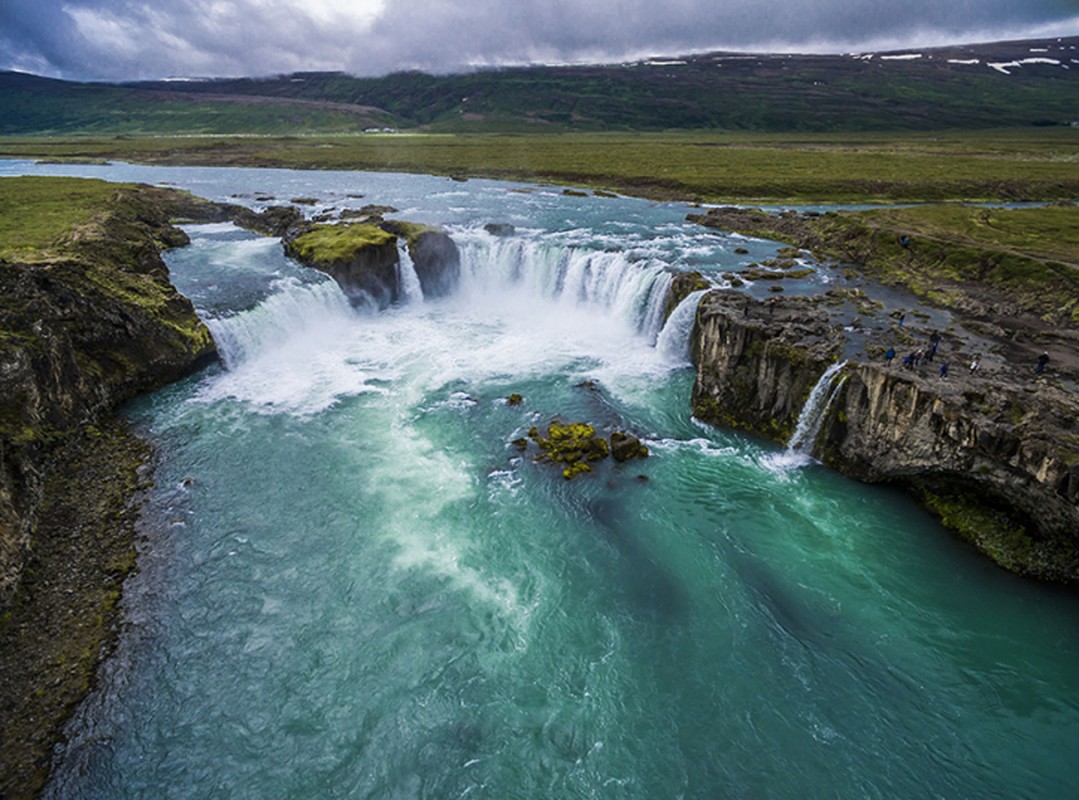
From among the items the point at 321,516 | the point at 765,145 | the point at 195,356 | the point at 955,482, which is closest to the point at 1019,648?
the point at 955,482

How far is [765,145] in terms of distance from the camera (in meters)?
169

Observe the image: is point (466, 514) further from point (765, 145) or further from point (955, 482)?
point (765, 145)

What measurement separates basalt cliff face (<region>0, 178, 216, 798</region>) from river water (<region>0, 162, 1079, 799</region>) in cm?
104

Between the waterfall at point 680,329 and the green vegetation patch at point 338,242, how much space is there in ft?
87.4

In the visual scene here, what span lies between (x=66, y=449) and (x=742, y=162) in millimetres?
125546

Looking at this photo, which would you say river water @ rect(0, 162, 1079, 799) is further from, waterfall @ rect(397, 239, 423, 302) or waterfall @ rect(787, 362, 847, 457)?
waterfall @ rect(397, 239, 423, 302)

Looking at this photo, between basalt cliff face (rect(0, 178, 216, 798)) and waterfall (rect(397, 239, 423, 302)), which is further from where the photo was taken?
waterfall (rect(397, 239, 423, 302))

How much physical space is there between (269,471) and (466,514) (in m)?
9.97

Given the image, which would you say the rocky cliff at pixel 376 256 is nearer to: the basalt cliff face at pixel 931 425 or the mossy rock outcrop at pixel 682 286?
the mossy rock outcrop at pixel 682 286

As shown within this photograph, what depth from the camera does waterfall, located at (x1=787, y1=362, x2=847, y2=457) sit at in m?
25.9

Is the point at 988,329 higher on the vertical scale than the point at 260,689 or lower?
higher

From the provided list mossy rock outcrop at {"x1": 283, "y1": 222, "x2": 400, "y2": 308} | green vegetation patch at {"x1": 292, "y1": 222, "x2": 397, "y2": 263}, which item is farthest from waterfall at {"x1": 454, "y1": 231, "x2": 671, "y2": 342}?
green vegetation patch at {"x1": 292, "y1": 222, "x2": 397, "y2": 263}

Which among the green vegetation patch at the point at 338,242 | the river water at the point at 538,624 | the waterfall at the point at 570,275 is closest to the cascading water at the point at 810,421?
the river water at the point at 538,624

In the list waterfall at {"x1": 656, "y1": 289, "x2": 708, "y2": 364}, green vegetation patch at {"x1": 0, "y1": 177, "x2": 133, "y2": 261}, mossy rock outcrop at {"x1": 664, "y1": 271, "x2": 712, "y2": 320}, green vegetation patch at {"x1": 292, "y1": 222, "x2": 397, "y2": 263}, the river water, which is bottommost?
the river water
